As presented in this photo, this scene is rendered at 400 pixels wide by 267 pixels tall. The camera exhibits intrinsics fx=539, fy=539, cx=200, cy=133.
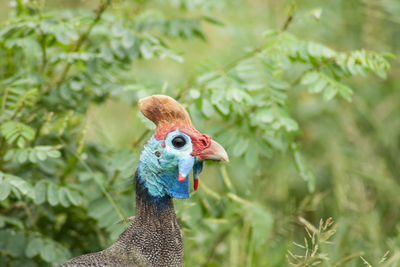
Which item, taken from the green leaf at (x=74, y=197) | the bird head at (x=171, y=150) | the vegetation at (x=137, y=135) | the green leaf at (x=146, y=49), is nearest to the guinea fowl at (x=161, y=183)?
the bird head at (x=171, y=150)

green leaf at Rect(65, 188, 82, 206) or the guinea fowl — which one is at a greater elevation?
the guinea fowl

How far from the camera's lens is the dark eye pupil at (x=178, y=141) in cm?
212

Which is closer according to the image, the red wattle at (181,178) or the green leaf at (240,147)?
the red wattle at (181,178)

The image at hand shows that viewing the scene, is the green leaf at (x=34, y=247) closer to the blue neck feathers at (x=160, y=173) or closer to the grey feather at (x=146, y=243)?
the grey feather at (x=146, y=243)

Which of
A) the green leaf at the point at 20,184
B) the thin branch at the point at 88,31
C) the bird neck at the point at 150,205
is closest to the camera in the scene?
the bird neck at the point at 150,205

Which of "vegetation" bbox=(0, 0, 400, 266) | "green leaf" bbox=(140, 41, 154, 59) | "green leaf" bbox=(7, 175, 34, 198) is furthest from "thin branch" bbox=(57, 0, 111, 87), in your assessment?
"green leaf" bbox=(7, 175, 34, 198)

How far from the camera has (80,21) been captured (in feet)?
9.43

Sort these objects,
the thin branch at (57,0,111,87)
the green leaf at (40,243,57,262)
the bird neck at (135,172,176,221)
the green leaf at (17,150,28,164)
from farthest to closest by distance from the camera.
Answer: the thin branch at (57,0,111,87) → the green leaf at (40,243,57,262) → the green leaf at (17,150,28,164) → the bird neck at (135,172,176,221)

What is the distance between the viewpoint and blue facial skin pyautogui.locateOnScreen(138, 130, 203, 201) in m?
2.11

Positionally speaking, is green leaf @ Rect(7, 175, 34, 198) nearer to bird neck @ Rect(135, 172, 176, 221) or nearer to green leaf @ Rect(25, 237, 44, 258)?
green leaf @ Rect(25, 237, 44, 258)

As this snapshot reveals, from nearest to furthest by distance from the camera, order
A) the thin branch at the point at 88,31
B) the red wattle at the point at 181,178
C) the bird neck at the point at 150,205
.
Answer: the red wattle at the point at 181,178 → the bird neck at the point at 150,205 → the thin branch at the point at 88,31

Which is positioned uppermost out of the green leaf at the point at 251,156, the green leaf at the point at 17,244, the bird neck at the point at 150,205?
the bird neck at the point at 150,205

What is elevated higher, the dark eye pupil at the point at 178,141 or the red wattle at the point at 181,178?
the dark eye pupil at the point at 178,141

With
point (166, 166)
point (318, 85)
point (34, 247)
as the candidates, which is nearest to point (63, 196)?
point (34, 247)
